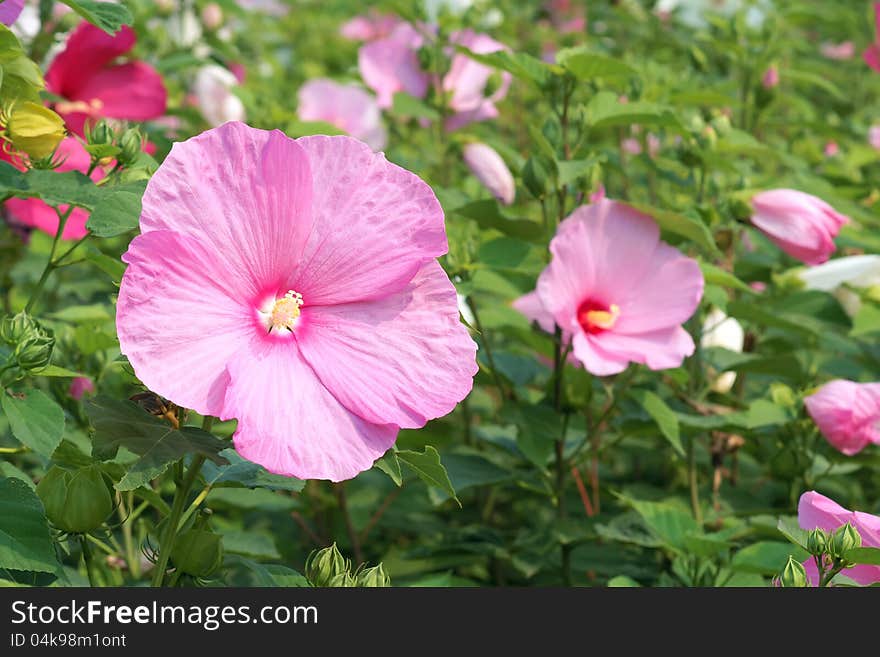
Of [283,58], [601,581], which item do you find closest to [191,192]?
[601,581]

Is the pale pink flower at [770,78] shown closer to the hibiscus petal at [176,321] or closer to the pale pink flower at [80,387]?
the pale pink flower at [80,387]

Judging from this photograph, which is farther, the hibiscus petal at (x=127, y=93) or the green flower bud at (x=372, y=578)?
the hibiscus petal at (x=127, y=93)

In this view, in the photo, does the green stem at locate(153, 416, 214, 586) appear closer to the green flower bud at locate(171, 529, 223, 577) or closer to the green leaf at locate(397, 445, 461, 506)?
the green flower bud at locate(171, 529, 223, 577)

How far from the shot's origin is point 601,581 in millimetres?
1701

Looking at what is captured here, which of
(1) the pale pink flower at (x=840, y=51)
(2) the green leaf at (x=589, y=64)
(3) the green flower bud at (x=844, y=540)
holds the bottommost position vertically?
(1) the pale pink flower at (x=840, y=51)

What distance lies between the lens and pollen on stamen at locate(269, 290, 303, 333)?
3.00 ft

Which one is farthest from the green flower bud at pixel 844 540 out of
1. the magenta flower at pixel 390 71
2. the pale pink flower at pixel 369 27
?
the pale pink flower at pixel 369 27

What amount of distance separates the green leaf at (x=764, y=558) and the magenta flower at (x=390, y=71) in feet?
4.03

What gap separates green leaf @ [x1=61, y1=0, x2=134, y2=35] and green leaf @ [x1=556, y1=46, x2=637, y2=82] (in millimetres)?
599

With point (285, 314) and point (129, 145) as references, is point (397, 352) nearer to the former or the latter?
point (285, 314)

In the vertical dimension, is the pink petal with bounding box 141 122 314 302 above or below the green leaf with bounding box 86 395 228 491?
above

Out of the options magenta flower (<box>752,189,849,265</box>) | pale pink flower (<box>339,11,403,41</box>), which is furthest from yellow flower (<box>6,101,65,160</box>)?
pale pink flower (<box>339,11,403,41</box>)

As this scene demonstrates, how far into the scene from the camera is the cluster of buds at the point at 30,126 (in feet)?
3.26

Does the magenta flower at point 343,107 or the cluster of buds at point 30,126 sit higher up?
the cluster of buds at point 30,126
